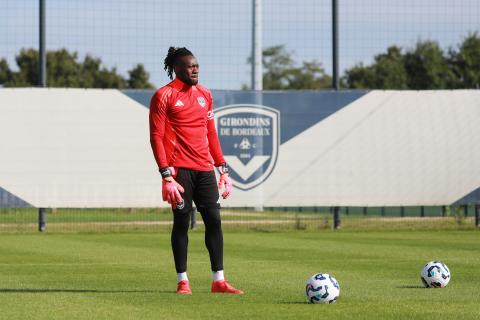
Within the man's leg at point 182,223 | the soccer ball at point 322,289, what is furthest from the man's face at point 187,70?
the soccer ball at point 322,289

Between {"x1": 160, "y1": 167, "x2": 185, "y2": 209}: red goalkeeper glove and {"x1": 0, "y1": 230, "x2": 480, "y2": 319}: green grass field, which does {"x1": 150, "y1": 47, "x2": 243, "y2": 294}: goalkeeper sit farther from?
{"x1": 0, "y1": 230, "x2": 480, "y2": 319}: green grass field

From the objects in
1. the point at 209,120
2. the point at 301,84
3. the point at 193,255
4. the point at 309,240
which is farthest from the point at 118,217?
the point at 301,84

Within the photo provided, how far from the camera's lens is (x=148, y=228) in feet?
Result: 80.5

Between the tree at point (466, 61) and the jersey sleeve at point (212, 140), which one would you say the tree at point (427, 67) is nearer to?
the tree at point (466, 61)

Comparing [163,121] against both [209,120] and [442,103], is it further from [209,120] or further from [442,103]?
[442,103]

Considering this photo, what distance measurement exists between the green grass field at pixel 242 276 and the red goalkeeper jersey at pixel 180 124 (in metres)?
1.27

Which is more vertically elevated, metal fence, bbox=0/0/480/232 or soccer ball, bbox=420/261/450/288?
metal fence, bbox=0/0/480/232

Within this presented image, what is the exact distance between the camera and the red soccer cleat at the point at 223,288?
35.0 feet

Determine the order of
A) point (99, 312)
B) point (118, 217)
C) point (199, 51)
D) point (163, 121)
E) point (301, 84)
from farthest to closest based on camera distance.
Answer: point (301, 84) → point (118, 217) → point (199, 51) → point (163, 121) → point (99, 312)

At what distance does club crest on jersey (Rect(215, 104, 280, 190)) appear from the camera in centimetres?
2389

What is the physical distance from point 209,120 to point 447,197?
1448 centimetres

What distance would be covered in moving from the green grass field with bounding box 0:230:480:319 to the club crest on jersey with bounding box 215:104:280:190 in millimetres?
1973

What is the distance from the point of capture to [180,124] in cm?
1096

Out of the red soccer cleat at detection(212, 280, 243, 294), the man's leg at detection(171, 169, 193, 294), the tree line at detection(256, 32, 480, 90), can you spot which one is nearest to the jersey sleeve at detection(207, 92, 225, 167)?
the man's leg at detection(171, 169, 193, 294)
